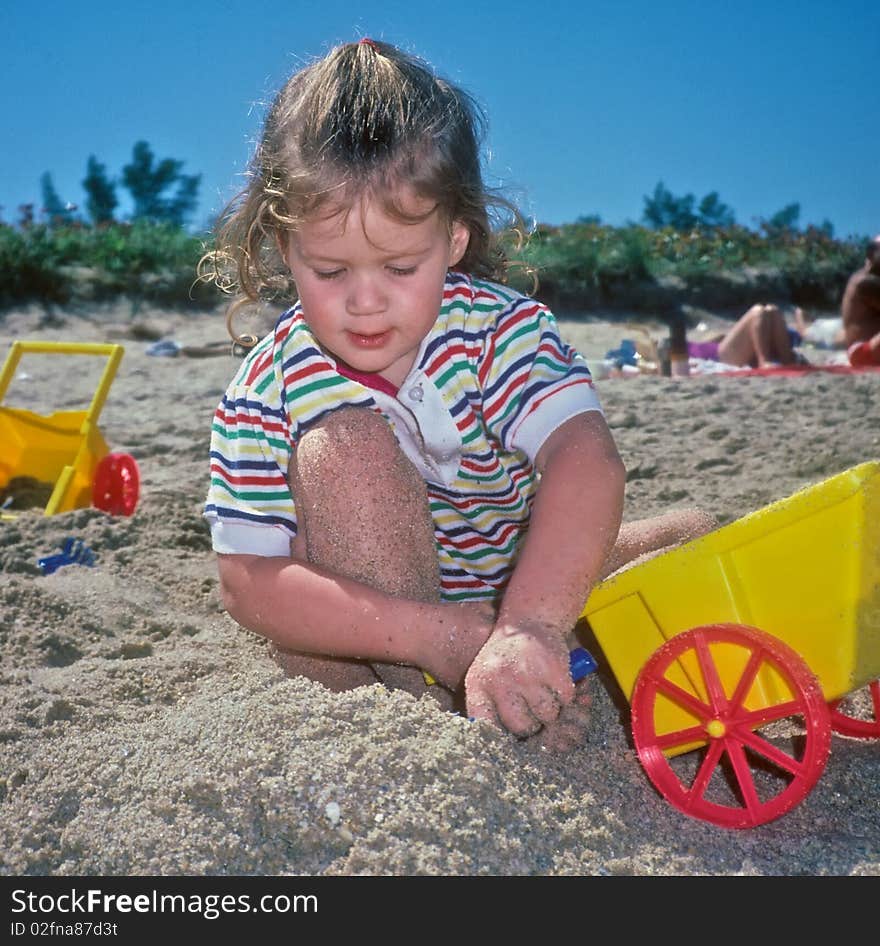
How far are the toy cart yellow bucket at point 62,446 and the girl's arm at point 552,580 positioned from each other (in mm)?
2032

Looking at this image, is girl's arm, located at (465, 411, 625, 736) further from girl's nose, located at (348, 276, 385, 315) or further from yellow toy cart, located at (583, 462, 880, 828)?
girl's nose, located at (348, 276, 385, 315)

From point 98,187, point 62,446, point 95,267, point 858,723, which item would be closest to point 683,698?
point 858,723

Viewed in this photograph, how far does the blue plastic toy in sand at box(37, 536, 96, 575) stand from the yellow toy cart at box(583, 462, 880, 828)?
1768 mm

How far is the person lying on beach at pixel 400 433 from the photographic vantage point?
157cm

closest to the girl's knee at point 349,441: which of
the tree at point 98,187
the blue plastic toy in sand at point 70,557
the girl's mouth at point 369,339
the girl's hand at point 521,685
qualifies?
the girl's mouth at point 369,339

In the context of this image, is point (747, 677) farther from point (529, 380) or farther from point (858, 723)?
point (529, 380)

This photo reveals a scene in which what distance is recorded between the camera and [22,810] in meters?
1.46

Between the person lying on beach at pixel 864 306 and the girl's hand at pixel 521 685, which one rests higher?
the person lying on beach at pixel 864 306

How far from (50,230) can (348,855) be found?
409 inches

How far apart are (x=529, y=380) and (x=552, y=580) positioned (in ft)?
1.37

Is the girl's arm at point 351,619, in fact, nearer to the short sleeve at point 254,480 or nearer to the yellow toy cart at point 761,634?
the short sleeve at point 254,480

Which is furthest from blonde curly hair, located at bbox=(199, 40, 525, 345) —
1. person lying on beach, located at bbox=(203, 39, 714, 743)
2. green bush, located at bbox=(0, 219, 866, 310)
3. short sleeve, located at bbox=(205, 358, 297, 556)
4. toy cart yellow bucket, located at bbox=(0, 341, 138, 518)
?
green bush, located at bbox=(0, 219, 866, 310)

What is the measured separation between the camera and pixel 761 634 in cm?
136
